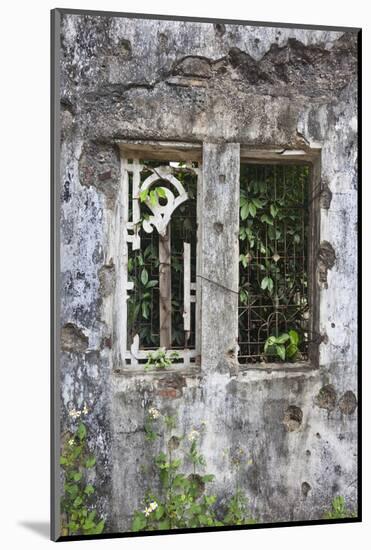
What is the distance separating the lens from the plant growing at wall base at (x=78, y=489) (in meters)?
4.18

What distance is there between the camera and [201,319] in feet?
14.8

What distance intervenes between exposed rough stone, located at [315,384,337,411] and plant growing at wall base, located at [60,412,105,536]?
119 cm

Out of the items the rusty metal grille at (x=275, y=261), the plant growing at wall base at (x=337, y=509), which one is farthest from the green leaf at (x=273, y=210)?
the plant growing at wall base at (x=337, y=509)

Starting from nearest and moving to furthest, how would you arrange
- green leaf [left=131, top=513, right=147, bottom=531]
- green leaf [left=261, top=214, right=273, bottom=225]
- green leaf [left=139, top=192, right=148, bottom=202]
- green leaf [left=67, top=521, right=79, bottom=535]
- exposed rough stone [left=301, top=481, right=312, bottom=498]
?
green leaf [left=67, top=521, right=79, bottom=535], green leaf [left=131, top=513, right=147, bottom=531], green leaf [left=139, top=192, right=148, bottom=202], exposed rough stone [left=301, top=481, right=312, bottom=498], green leaf [left=261, top=214, right=273, bottom=225]

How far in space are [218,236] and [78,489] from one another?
1413 mm

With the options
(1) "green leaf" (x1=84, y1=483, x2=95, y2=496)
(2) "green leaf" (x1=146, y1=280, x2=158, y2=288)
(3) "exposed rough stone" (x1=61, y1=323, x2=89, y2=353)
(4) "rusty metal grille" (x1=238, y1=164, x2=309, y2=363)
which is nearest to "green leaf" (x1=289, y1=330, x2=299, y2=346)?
(4) "rusty metal grille" (x1=238, y1=164, x2=309, y2=363)

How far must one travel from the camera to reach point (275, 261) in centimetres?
464

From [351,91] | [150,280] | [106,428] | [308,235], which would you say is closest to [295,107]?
[351,91]

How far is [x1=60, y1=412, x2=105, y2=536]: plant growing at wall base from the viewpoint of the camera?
4176 millimetres

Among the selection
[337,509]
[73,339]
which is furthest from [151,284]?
[337,509]

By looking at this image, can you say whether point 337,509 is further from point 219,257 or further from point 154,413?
point 219,257

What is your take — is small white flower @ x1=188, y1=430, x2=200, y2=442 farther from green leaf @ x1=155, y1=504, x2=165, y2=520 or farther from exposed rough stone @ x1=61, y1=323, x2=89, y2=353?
exposed rough stone @ x1=61, y1=323, x2=89, y2=353

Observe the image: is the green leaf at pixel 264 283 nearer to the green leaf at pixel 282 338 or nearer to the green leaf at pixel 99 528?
the green leaf at pixel 282 338

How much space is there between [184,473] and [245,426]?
38 centimetres
